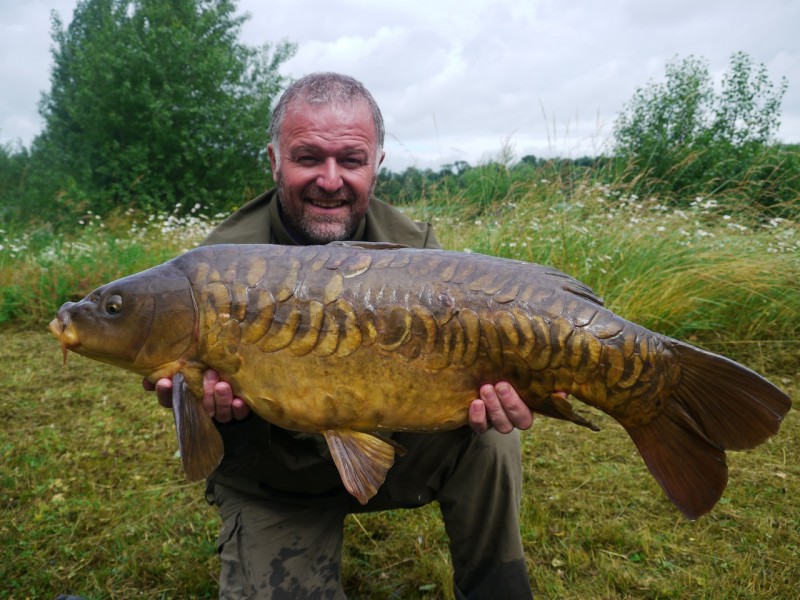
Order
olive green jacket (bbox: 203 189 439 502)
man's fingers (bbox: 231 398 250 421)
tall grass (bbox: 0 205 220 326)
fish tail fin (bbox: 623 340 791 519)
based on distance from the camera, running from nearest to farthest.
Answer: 1. fish tail fin (bbox: 623 340 791 519)
2. man's fingers (bbox: 231 398 250 421)
3. olive green jacket (bbox: 203 189 439 502)
4. tall grass (bbox: 0 205 220 326)

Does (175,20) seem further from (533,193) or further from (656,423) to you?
(656,423)

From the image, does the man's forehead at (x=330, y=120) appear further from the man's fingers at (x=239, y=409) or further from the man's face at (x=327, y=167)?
the man's fingers at (x=239, y=409)

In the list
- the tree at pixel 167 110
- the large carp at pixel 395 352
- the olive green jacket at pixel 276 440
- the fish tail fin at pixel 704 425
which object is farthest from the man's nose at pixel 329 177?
the tree at pixel 167 110

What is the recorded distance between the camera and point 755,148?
378 inches

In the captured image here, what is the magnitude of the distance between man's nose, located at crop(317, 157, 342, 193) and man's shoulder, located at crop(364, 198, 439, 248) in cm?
19

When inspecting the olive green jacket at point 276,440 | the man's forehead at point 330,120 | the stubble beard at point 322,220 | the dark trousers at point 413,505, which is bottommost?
the dark trousers at point 413,505

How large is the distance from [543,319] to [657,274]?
319cm

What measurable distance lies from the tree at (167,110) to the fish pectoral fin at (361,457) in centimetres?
1258

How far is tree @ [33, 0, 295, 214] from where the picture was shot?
13.5 m

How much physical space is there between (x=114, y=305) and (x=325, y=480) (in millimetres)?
751

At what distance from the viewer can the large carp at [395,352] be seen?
50.5 inches

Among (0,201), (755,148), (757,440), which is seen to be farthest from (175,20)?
(757,440)

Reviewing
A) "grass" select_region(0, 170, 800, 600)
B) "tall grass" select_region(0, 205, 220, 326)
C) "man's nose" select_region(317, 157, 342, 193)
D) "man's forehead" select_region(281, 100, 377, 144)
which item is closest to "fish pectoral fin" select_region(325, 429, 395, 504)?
"grass" select_region(0, 170, 800, 600)

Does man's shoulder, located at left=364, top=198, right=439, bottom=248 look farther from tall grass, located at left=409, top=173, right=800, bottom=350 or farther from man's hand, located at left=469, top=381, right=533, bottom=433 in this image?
tall grass, located at left=409, top=173, right=800, bottom=350
